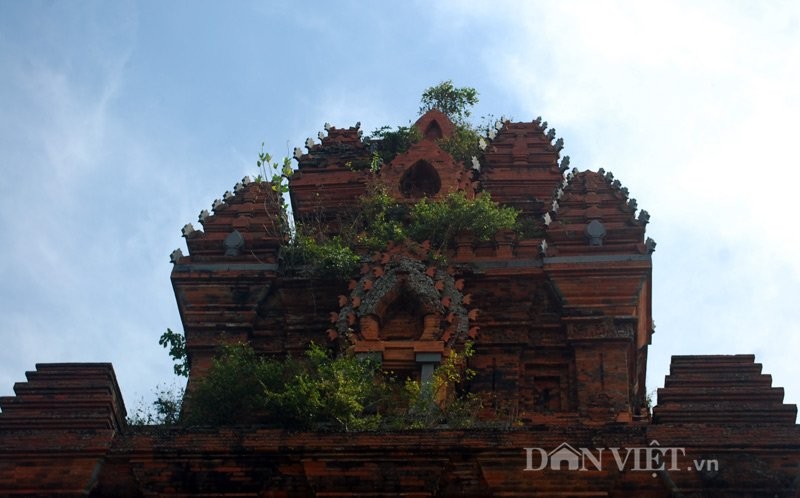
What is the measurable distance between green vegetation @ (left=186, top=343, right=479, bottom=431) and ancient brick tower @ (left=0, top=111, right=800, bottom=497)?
694mm

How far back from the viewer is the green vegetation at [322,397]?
2048 cm

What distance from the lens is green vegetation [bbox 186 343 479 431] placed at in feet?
67.2

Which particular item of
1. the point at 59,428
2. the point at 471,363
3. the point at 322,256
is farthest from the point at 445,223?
the point at 59,428

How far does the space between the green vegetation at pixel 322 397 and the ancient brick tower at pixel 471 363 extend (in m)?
0.69

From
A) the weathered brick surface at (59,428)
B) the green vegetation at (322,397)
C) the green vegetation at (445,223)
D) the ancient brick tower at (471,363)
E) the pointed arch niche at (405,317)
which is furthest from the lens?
the green vegetation at (445,223)

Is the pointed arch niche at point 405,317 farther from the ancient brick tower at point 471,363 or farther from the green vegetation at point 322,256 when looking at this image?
the green vegetation at point 322,256

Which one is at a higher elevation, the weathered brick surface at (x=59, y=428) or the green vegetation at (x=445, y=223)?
the green vegetation at (x=445, y=223)

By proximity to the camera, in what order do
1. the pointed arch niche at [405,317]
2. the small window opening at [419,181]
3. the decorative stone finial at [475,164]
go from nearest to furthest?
the pointed arch niche at [405,317], the small window opening at [419,181], the decorative stone finial at [475,164]

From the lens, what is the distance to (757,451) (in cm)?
1892

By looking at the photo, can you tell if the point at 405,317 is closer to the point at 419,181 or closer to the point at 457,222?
the point at 457,222

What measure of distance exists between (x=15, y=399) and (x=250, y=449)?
327 centimetres

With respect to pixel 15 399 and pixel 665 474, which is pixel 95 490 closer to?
pixel 15 399

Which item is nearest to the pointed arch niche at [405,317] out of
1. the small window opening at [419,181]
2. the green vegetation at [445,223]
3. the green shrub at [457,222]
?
the green vegetation at [445,223]

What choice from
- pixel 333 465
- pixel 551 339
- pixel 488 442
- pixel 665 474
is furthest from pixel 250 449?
pixel 551 339
